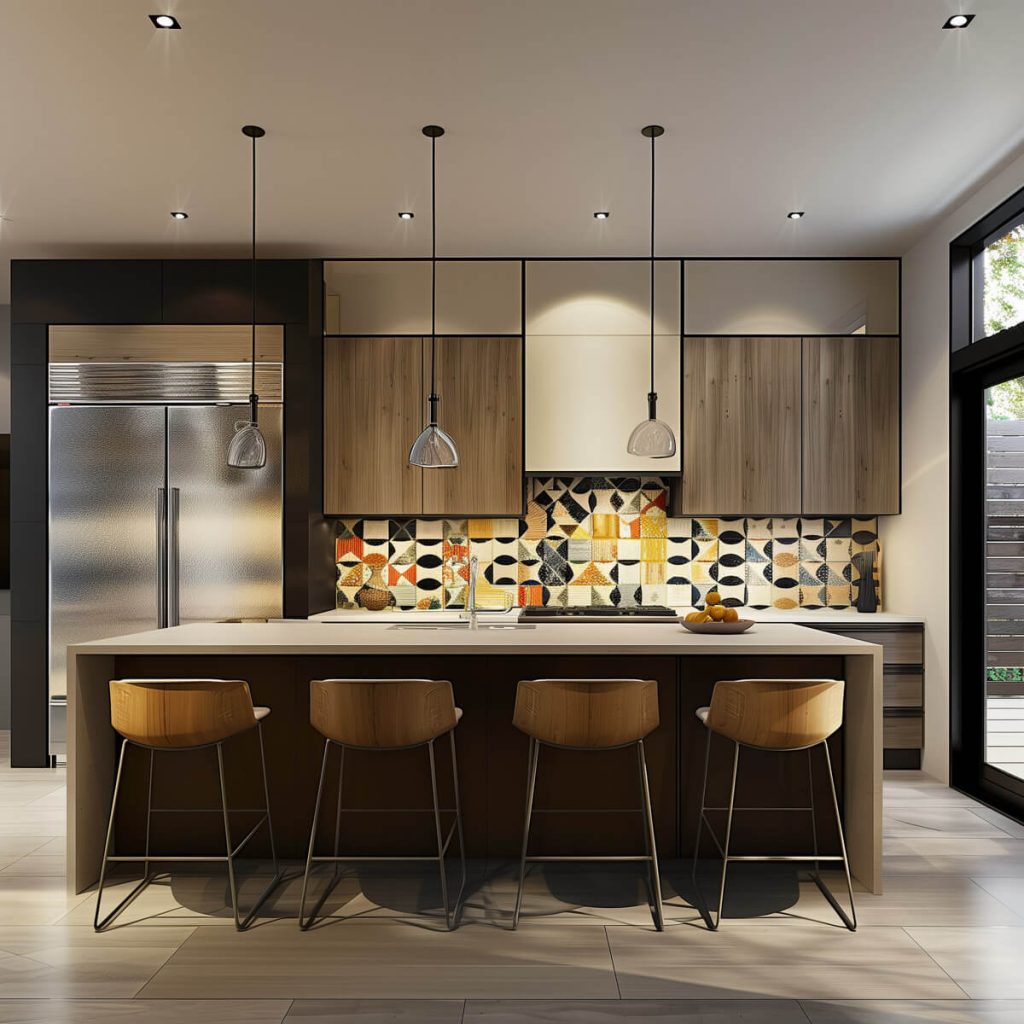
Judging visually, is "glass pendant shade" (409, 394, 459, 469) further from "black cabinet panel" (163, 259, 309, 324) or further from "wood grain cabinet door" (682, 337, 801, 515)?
"wood grain cabinet door" (682, 337, 801, 515)

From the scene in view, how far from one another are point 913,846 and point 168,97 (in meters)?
4.13

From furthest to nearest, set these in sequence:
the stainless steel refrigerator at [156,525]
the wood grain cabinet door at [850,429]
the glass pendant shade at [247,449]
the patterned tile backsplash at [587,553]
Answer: the patterned tile backsplash at [587,553], the wood grain cabinet door at [850,429], the stainless steel refrigerator at [156,525], the glass pendant shade at [247,449]

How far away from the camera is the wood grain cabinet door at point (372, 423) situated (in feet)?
16.9

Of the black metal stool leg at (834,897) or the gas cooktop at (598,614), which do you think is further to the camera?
the gas cooktop at (598,614)

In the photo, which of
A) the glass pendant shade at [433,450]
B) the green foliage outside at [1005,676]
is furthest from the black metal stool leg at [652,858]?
the green foliage outside at [1005,676]

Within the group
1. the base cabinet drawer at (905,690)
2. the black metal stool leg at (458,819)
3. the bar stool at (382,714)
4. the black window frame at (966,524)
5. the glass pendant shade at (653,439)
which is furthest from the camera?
the base cabinet drawer at (905,690)

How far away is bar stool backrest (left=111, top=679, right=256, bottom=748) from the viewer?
2.86 m

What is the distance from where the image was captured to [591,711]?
280cm

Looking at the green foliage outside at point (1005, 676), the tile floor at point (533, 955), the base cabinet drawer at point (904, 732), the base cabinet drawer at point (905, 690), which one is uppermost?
the green foliage outside at point (1005, 676)

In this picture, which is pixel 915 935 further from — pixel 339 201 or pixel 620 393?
pixel 339 201

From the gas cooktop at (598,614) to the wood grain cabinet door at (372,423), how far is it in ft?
3.02

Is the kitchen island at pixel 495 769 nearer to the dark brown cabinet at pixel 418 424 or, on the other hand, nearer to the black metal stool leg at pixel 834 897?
the black metal stool leg at pixel 834 897

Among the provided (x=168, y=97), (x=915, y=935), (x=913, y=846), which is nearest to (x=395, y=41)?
(x=168, y=97)

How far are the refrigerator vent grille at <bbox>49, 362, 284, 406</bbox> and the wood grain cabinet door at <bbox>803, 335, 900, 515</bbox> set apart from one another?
3.06m
